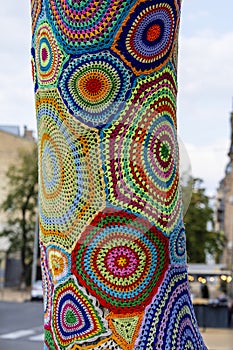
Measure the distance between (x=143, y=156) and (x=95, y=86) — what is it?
0.25 meters

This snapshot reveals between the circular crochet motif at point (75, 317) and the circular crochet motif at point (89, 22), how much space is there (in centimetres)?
67

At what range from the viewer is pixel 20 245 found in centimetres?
3491

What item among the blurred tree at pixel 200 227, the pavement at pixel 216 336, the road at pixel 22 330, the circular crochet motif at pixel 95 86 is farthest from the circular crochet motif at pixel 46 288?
the blurred tree at pixel 200 227

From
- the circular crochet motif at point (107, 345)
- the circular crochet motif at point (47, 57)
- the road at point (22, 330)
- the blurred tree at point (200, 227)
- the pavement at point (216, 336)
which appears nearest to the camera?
the circular crochet motif at point (107, 345)

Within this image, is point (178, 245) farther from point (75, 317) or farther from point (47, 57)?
point (47, 57)

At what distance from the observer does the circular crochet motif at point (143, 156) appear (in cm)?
198

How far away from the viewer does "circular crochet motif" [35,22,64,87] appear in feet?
6.69

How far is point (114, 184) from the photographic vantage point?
6.49 feet

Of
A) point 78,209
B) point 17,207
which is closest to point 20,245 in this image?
point 17,207

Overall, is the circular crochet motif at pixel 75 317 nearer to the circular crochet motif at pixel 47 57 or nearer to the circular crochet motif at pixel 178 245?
the circular crochet motif at pixel 178 245

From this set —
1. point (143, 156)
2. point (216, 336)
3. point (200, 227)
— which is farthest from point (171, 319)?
point (200, 227)

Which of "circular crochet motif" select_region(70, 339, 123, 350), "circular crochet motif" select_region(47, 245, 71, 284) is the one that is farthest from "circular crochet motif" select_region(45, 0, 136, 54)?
"circular crochet motif" select_region(70, 339, 123, 350)

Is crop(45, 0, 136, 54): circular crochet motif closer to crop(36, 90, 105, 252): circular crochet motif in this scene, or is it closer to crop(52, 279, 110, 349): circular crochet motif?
crop(36, 90, 105, 252): circular crochet motif

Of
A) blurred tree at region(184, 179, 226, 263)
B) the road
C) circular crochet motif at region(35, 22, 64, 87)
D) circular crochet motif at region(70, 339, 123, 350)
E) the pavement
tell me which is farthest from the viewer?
blurred tree at region(184, 179, 226, 263)
